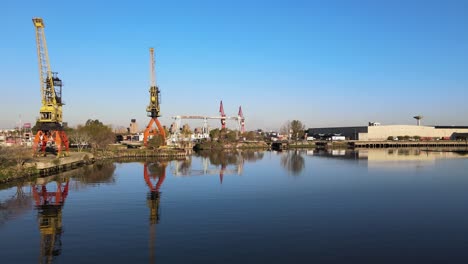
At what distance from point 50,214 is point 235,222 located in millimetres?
10077

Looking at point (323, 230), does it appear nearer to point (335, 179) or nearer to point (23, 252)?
point (23, 252)

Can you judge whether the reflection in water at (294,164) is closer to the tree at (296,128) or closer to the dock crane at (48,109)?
the dock crane at (48,109)

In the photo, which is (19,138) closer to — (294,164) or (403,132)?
(294,164)

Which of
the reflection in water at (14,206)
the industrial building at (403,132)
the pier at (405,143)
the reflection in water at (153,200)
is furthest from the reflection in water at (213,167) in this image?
the industrial building at (403,132)

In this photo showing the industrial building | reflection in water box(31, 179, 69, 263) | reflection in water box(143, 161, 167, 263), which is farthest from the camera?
the industrial building

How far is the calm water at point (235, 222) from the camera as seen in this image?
13.6 metres

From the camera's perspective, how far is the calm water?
13.6 meters

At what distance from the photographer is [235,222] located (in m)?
18.2

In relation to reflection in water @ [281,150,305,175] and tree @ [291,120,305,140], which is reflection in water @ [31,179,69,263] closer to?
reflection in water @ [281,150,305,175]

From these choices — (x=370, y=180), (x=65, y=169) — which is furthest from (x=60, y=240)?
(x=65, y=169)

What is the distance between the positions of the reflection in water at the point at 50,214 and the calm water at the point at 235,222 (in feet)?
0.21

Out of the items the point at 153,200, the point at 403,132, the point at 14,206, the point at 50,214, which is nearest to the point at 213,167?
the point at 153,200

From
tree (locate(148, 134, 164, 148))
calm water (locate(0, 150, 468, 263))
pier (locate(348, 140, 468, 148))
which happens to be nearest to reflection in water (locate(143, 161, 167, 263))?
calm water (locate(0, 150, 468, 263))

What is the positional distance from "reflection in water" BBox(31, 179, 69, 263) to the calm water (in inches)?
2.5
